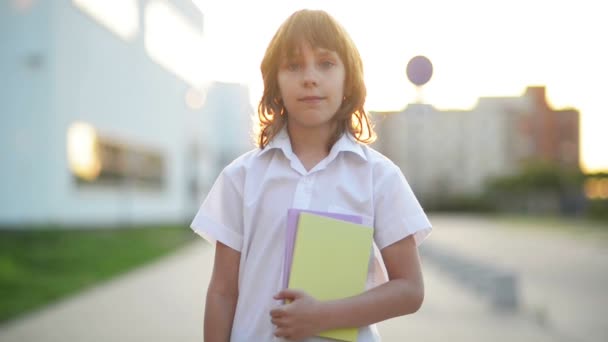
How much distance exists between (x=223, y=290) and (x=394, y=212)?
1.57 feet

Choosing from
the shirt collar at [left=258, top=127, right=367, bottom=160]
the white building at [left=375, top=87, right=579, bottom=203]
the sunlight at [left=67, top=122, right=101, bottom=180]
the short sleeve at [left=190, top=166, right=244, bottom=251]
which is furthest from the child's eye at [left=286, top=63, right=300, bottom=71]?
the white building at [left=375, top=87, right=579, bottom=203]

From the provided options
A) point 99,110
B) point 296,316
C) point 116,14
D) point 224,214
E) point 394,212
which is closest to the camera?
point 296,316

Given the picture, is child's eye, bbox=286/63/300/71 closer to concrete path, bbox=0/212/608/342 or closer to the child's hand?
the child's hand

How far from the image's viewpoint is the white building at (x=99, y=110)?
21.4 meters

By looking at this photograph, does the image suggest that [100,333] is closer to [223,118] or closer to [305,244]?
[305,244]

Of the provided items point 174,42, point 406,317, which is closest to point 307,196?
point 406,317

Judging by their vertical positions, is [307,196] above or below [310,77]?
below

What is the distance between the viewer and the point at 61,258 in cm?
1461

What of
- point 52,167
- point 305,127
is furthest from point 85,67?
point 305,127

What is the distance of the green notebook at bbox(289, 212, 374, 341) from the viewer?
184 centimetres

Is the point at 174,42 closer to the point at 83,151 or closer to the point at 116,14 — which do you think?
the point at 116,14

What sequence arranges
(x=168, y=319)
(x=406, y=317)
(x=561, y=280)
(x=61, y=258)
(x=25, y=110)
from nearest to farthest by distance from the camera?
(x=168, y=319), (x=406, y=317), (x=561, y=280), (x=61, y=258), (x=25, y=110)

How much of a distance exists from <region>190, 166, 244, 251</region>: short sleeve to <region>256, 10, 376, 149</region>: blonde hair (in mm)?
140

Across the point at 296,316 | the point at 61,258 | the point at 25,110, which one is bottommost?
the point at 61,258
